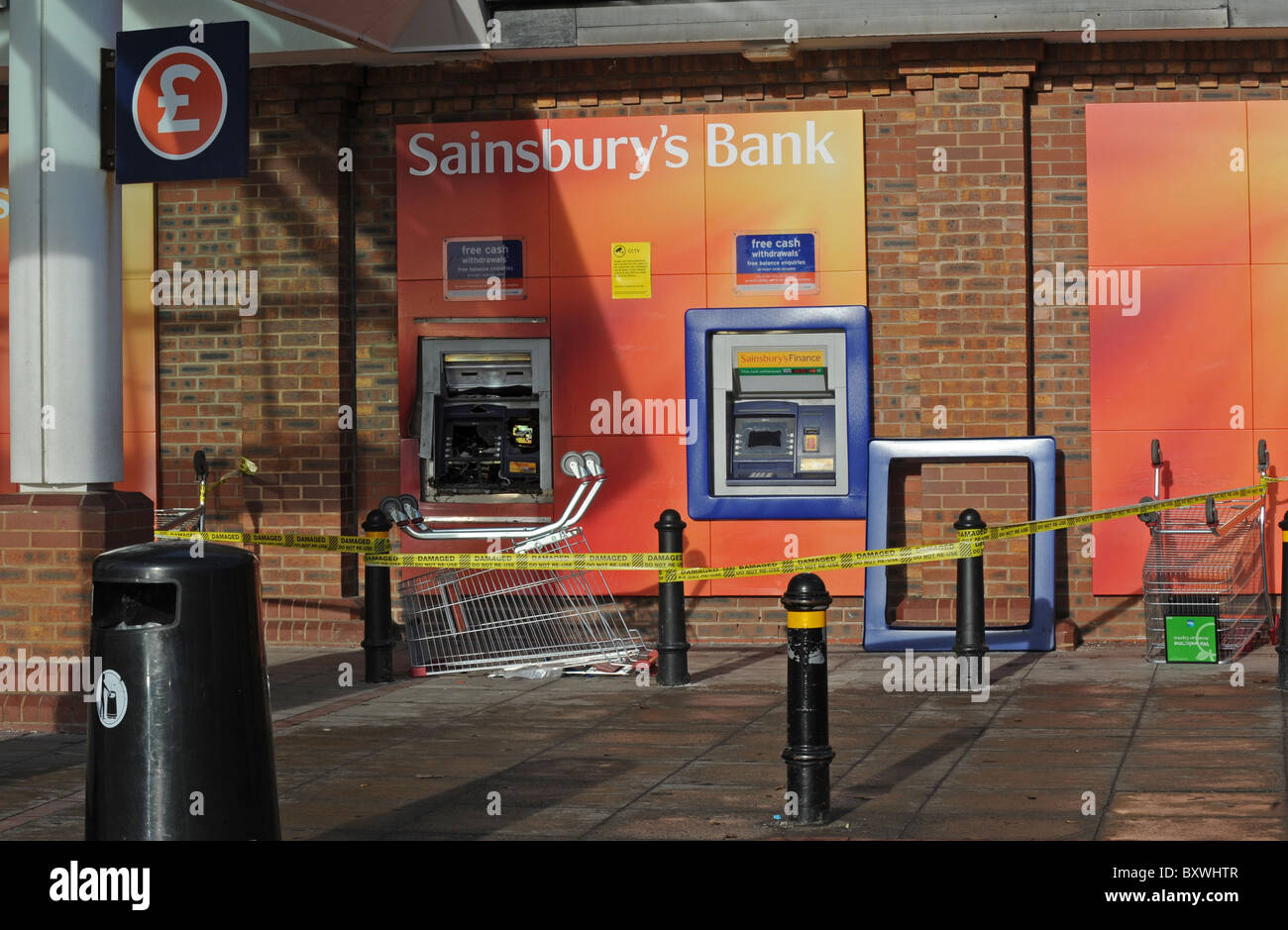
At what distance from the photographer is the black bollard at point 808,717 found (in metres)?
6.60

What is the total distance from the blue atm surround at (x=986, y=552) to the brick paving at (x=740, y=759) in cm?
51

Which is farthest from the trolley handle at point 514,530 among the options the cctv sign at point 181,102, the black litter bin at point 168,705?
the black litter bin at point 168,705

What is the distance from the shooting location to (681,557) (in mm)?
10445

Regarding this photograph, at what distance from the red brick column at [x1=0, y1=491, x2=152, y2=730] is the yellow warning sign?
461 centimetres

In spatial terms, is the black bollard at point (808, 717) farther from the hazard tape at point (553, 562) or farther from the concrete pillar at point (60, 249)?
the concrete pillar at point (60, 249)

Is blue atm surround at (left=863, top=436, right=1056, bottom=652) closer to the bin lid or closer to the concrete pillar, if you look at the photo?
the concrete pillar

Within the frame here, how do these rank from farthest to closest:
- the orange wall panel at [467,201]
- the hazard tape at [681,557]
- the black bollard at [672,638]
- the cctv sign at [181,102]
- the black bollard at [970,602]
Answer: the orange wall panel at [467,201]
the black bollard at [672,638]
the black bollard at [970,602]
the hazard tape at [681,557]
the cctv sign at [181,102]

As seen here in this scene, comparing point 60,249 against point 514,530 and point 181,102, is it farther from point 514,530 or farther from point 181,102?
point 514,530

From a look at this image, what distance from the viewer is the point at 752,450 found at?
40.7 ft

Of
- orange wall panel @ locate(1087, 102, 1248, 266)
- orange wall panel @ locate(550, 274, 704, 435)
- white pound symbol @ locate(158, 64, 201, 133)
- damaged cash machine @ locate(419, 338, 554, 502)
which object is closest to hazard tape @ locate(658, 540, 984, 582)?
orange wall panel @ locate(550, 274, 704, 435)

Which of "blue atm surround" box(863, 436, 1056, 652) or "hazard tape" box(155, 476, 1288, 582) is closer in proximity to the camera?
"hazard tape" box(155, 476, 1288, 582)

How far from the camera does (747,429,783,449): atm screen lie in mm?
12406

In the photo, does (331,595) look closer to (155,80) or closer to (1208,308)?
(155,80)

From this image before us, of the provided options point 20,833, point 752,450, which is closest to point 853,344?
point 752,450
